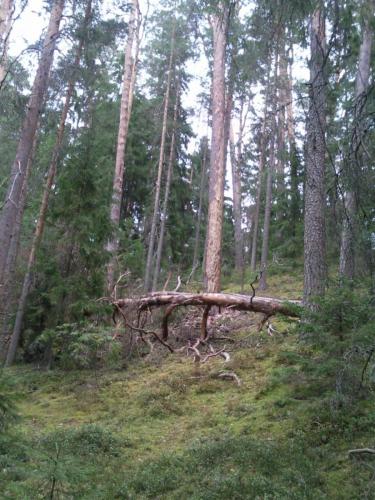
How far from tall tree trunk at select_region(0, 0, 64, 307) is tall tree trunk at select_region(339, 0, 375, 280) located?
6.61 m

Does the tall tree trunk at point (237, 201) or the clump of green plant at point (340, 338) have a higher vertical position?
the tall tree trunk at point (237, 201)

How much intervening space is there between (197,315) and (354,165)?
884 cm

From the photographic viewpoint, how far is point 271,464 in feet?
18.2

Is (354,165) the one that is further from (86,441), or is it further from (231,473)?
(86,441)

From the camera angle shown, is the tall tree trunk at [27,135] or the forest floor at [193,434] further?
the tall tree trunk at [27,135]

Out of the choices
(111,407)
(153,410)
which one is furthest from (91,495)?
(111,407)

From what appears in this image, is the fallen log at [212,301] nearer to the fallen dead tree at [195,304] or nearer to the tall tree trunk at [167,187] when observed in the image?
the fallen dead tree at [195,304]

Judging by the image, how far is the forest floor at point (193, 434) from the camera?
5074 millimetres

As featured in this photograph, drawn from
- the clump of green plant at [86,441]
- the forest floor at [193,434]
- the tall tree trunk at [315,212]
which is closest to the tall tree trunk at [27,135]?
the forest floor at [193,434]

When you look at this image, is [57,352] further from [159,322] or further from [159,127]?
[159,127]

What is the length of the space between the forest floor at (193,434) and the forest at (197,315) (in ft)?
0.10

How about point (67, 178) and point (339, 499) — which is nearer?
point (339, 499)

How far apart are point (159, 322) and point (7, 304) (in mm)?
4186


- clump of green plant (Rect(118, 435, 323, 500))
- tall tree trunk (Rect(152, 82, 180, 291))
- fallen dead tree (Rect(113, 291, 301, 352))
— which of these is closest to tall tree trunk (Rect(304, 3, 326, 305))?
fallen dead tree (Rect(113, 291, 301, 352))
